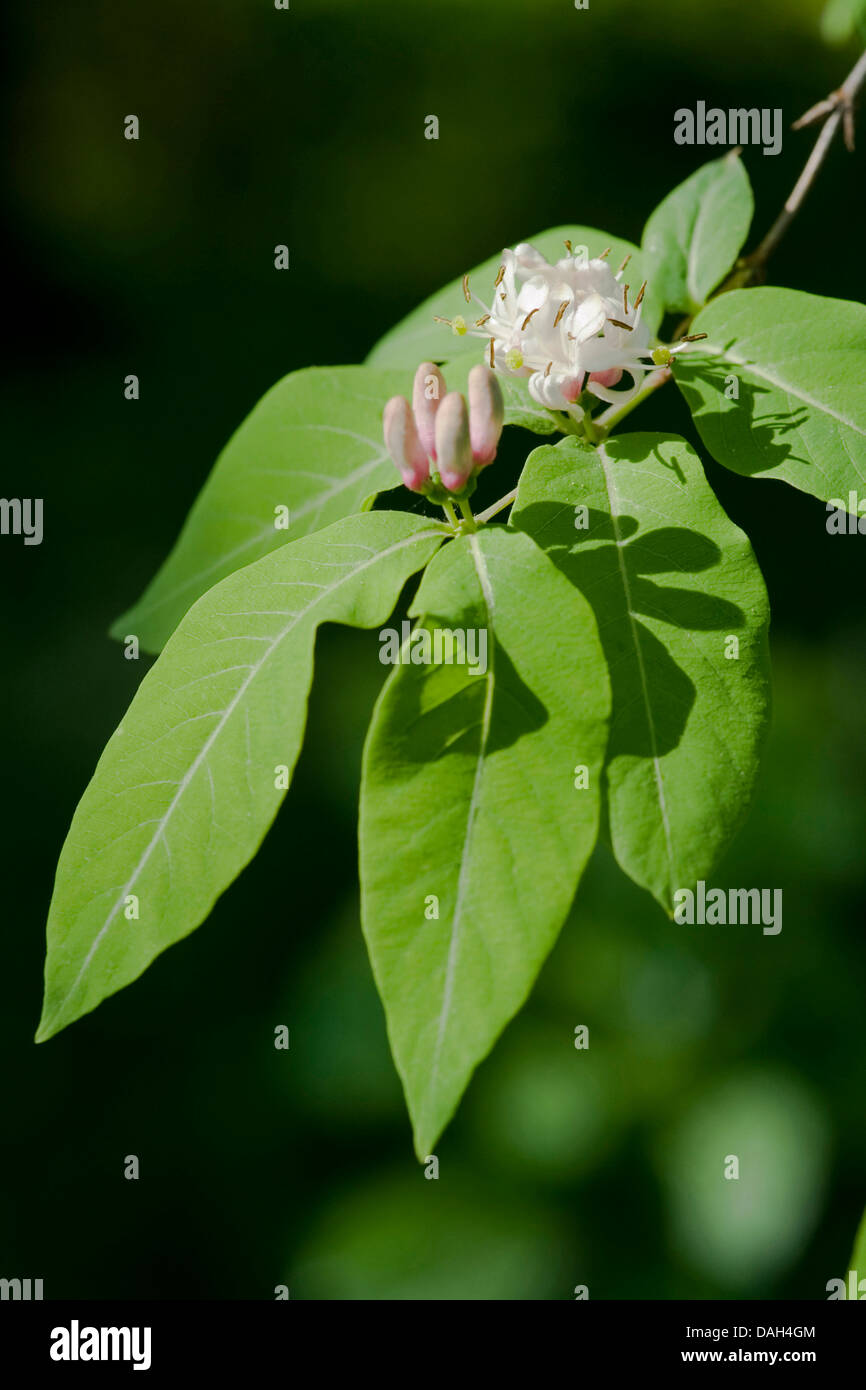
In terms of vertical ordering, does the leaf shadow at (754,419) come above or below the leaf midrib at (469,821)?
above

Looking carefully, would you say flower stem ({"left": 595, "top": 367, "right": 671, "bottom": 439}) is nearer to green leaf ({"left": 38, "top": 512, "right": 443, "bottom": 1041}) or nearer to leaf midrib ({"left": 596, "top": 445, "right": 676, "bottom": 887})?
leaf midrib ({"left": 596, "top": 445, "right": 676, "bottom": 887})

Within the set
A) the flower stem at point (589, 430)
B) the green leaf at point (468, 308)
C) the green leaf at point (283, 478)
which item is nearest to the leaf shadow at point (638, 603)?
the flower stem at point (589, 430)

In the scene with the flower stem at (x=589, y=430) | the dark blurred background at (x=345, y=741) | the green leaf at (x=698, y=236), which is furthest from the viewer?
the dark blurred background at (x=345, y=741)

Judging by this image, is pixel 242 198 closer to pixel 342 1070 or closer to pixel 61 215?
pixel 61 215

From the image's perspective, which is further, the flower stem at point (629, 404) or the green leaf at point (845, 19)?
the green leaf at point (845, 19)

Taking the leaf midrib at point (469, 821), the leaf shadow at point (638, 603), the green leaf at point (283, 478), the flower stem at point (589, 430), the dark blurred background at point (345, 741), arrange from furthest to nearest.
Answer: the dark blurred background at point (345, 741) → the green leaf at point (283, 478) → the flower stem at point (589, 430) → the leaf shadow at point (638, 603) → the leaf midrib at point (469, 821)

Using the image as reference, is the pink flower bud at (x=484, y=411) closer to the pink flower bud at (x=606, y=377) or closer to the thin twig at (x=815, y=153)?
the pink flower bud at (x=606, y=377)

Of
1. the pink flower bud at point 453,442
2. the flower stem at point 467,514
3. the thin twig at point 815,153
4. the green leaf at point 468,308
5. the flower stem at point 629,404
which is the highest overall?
the thin twig at point 815,153
